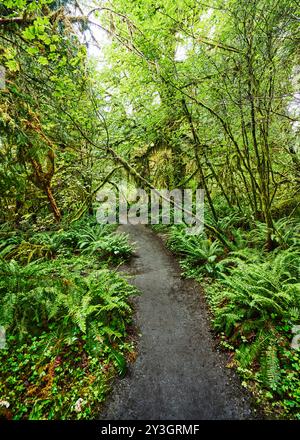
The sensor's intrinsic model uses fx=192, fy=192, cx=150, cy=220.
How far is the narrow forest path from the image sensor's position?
228cm

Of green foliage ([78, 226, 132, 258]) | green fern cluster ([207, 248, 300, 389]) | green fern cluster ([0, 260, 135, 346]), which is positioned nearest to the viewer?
green fern cluster ([207, 248, 300, 389])

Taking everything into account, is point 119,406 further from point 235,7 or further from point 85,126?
point 235,7

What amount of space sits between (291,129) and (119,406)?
294 inches

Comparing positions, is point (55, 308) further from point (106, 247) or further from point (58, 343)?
point (106, 247)

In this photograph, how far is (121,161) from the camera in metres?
→ 5.68

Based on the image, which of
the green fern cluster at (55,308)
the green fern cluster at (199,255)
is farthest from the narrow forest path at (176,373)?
the green fern cluster at (199,255)

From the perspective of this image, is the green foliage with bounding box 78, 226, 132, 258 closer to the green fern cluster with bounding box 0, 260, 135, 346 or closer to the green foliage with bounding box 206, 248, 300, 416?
the green fern cluster with bounding box 0, 260, 135, 346

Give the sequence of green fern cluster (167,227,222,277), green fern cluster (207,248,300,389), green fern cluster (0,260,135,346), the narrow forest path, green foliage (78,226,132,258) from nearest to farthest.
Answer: the narrow forest path → green fern cluster (207,248,300,389) → green fern cluster (0,260,135,346) → green fern cluster (167,227,222,277) → green foliage (78,226,132,258)

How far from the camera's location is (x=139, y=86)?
5.62 meters

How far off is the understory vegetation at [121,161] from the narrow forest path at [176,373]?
0.81ft

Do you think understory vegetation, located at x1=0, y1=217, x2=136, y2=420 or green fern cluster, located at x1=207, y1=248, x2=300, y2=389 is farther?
green fern cluster, located at x1=207, y1=248, x2=300, y2=389

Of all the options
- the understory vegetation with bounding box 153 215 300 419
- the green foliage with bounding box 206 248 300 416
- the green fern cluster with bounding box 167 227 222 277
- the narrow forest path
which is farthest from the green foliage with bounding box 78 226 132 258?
the green foliage with bounding box 206 248 300 416

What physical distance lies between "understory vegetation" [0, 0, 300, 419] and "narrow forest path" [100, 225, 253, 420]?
0.81 ft

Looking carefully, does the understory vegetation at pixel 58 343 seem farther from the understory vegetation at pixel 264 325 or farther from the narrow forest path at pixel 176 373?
the understory vegetation at pixel 264 325
